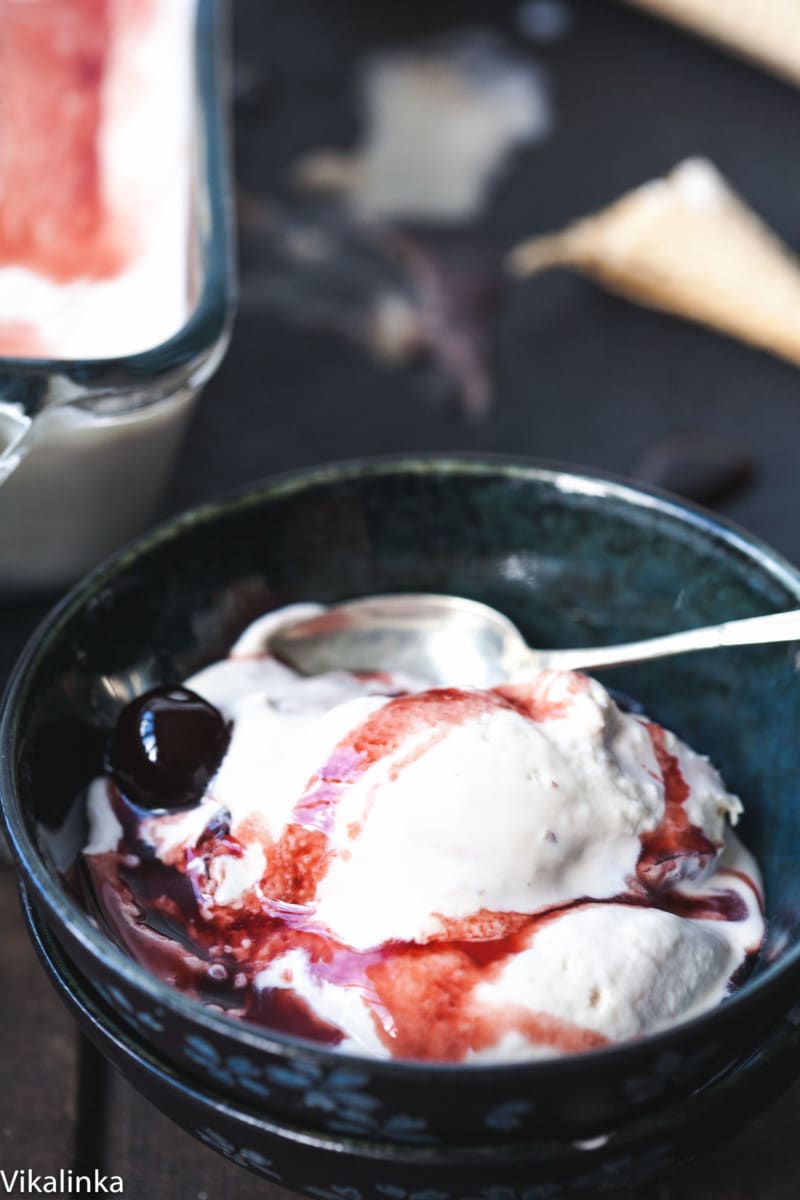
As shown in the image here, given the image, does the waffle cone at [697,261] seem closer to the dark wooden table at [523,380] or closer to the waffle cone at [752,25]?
the dark wooden table at [523,380]

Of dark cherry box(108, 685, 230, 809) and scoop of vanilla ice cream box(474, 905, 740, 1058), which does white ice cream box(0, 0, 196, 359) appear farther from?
scoop of vanilla ice cream box(474, 905, 740, 1058)

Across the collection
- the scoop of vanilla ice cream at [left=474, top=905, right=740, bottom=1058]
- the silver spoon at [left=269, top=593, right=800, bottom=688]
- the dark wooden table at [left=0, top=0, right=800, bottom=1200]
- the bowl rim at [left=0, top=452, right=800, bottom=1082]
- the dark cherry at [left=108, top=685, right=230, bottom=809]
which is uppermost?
the bowl rim at [left=0, top=452, right=800, bottom=1082]

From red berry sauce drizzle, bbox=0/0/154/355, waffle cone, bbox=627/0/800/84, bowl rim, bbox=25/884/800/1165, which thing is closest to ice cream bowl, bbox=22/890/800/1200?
bowl rim, bbox=25/884/800/1165

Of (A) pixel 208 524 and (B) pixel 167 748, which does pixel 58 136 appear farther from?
(B) pixel 167 748

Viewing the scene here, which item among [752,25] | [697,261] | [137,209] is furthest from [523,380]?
[752,25]

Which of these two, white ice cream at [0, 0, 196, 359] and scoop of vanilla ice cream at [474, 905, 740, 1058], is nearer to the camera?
scoop of vanilla ice cream at [474, 905, 740, 1058]

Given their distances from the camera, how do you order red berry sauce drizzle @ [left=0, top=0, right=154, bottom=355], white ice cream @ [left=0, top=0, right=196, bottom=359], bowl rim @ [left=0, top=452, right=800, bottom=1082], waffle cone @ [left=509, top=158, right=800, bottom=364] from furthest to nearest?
1. waffle cone @ [left=509, top=158, right=800, bottom=364]
2. red berry sauce drizzle @ [left=0, top=0, right=154, bottom=355]
3. white ice cream @ [left=0, top=0, right=196, bottom=359]
4. bowl rim @ [left=0, top=452, right=800, bottom=1082]

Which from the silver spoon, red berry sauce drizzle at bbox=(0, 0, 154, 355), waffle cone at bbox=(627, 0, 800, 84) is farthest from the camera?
waffle cone at bbox=(627, 0, 800, 84)
